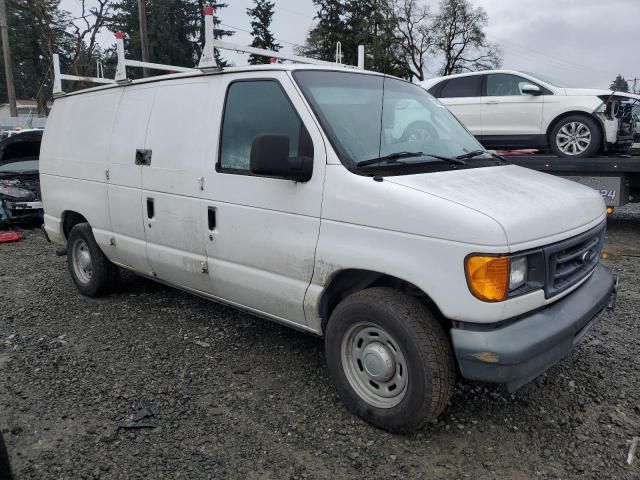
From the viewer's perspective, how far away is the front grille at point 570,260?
2902 millimetres

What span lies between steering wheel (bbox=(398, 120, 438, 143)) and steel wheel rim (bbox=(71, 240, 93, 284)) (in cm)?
358

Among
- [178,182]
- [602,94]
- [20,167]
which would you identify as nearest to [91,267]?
[178,182]

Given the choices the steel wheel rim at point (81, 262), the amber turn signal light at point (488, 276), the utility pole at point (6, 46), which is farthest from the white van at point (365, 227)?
the utility pole at point (6, 46)

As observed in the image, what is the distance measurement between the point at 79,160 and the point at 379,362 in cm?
373

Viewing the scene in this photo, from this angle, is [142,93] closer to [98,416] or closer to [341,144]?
[341,144]

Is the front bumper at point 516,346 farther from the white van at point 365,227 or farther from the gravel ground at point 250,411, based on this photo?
the gravel ground at point 250,411

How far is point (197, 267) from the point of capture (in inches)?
162

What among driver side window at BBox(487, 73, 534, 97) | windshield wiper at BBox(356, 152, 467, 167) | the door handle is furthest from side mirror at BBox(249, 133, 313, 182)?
driver side window at BBox(487, 73, 534, 97)

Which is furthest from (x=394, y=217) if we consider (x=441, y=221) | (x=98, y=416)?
(x=98, y=416)

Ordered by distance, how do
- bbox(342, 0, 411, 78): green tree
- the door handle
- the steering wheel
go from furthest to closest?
bbox(342, 0, 411, 78): green tree
the door handle
the steering wheel

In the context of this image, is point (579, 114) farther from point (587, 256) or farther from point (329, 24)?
point (329, 24)

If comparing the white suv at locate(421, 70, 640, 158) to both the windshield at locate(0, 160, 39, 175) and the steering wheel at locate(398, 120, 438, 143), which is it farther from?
the windshield at locate(0, 160, 39, 175)

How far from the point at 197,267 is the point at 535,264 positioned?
2403 millimetres

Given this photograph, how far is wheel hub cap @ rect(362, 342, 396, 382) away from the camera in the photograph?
10.1 feet
